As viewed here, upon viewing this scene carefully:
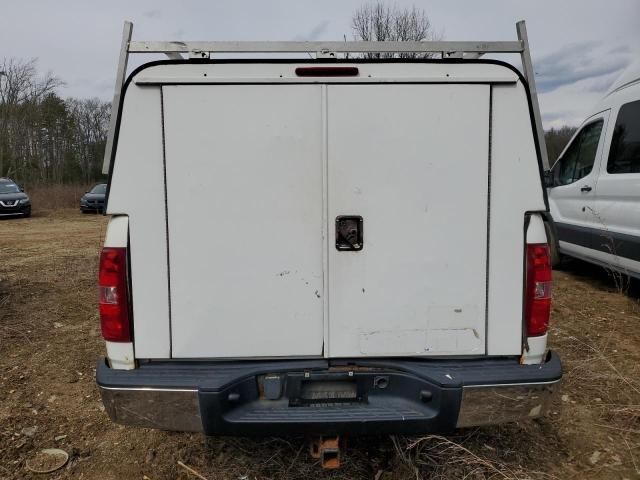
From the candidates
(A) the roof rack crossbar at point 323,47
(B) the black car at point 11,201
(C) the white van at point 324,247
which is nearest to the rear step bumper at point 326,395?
(C) the white van at point 324,247

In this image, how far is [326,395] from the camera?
7.54ft

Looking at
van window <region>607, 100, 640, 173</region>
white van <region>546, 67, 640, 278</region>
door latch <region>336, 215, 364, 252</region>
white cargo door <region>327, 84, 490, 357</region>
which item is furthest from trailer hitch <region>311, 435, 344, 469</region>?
van window <region>607, 100, 640, 173</region>

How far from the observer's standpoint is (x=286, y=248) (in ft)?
7.37

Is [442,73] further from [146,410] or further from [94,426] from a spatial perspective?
[94,426]

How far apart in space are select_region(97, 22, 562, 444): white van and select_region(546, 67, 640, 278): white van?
3747 millimetres

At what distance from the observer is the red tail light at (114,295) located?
222 centimetres

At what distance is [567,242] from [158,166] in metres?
6.44

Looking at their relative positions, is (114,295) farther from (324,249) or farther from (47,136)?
(47,136)

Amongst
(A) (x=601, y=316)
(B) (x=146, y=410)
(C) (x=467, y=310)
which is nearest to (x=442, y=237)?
(C) (x=467, y=310)

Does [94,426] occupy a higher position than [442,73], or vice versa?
[442,73]

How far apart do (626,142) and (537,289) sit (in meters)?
4.09

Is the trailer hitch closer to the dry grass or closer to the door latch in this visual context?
the door latch

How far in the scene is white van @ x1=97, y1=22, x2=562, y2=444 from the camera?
7.16 ft

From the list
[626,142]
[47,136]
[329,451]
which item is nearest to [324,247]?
[329,451]
